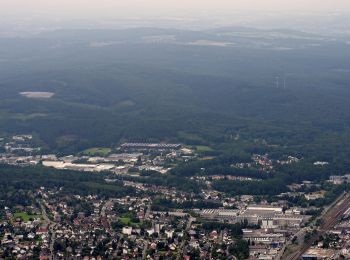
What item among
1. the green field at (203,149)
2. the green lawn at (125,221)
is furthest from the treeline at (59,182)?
the green field at (203,149)

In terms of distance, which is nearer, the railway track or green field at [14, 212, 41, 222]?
the railway track

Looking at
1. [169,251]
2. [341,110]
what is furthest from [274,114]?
[169,251]

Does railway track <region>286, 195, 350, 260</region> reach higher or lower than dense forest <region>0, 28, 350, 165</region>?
higher

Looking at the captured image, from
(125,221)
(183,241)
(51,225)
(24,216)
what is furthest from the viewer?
(24,216)

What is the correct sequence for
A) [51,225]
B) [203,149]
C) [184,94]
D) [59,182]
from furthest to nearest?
[184,94] → [203,149] → [59,182] → [51,225]

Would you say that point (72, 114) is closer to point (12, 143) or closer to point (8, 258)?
point (12, 143)

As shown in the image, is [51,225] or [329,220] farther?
[329,220]

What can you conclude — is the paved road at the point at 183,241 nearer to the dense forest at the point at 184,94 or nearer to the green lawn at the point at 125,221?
the green lawn at the point at 125,221

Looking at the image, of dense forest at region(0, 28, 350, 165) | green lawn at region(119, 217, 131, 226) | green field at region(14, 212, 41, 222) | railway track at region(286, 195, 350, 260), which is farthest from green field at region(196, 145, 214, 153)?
green field at region(14, 212, 41, 222)

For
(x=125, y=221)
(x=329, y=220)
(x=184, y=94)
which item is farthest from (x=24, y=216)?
(x=184, y=94)

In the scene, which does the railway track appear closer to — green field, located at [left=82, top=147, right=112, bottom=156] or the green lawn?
the green lawn

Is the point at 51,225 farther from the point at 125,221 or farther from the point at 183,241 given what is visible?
the point at 183,241
